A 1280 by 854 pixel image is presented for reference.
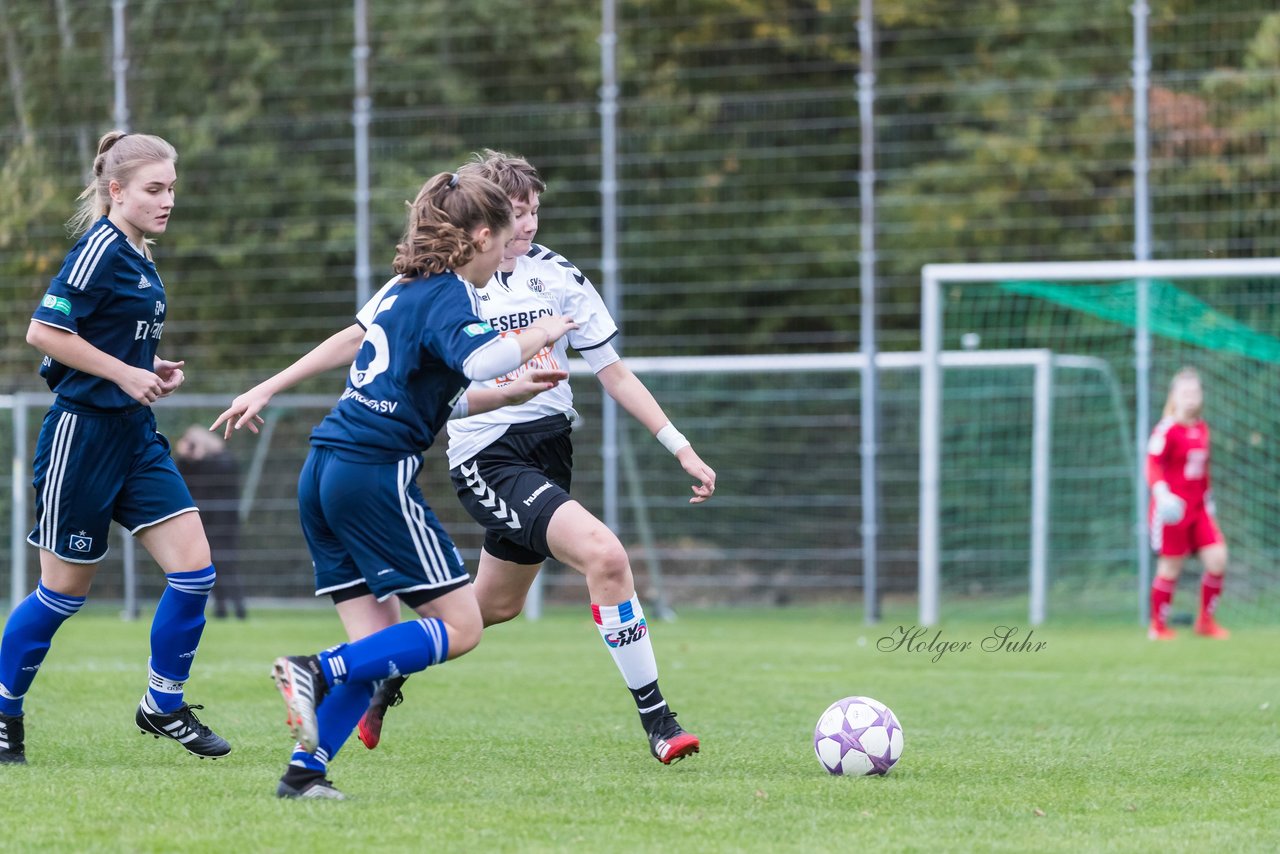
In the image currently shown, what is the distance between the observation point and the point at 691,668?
9.96m

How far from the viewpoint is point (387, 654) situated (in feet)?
15.2

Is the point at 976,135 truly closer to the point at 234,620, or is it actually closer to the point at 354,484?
the point at 234,620

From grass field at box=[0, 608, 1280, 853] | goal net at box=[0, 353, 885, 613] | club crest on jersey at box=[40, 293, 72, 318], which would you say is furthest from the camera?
goal net at box=[0, 353, 885, 613]

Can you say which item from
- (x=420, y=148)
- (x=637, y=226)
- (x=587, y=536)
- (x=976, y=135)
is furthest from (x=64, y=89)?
(x=587, y=536)

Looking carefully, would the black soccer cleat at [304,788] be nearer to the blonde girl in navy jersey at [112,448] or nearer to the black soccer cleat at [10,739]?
the blonde girl in navy jersey at [112,448]

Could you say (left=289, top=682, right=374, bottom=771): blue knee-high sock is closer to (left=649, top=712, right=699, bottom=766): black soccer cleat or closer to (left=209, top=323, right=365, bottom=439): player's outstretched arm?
(left=209, top=323, right=365, bottom=439): player's outstretched arm

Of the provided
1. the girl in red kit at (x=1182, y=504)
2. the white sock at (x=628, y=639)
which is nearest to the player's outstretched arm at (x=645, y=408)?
the white sock at (x=628, y=639)

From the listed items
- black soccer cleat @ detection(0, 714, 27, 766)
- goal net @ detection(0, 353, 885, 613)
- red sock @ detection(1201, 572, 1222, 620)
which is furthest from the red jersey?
black soccer cleat @ detection(0, 714, 27, 766)

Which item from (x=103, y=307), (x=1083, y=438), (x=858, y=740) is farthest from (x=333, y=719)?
(x=1083, y=438)

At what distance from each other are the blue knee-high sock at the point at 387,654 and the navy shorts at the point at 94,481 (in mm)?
1167

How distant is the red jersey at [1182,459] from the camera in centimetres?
1258

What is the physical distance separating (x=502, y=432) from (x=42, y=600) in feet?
5.29

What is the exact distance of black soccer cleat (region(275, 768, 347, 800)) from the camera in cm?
467

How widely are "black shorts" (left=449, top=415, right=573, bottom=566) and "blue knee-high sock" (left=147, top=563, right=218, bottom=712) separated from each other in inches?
36.8
